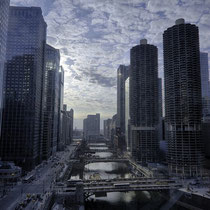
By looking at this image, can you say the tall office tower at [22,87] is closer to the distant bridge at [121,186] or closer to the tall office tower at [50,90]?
the distant bridge at [121,186]

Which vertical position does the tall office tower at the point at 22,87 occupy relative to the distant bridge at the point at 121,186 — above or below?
above

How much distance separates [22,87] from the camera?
376 feet

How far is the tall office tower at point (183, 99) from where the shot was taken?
117069mm

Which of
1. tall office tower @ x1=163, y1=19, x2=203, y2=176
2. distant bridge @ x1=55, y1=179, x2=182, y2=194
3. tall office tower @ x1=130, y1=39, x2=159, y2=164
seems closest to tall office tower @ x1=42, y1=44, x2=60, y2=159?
tall office tower @ x1=130, y1=39, x2=159, y2=164

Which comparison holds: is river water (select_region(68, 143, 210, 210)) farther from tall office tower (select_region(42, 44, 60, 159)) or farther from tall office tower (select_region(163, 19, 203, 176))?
tall office tower (select_region(42, 44, 60, 159))

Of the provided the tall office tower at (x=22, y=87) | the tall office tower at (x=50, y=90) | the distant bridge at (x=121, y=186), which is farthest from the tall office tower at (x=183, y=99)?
the tall office tower at (x=50, y=90)

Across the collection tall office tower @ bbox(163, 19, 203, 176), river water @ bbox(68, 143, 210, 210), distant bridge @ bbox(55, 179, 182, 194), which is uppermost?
tall office tower @ bbox(163, 19, 203, 176)

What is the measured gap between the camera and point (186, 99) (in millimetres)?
124750

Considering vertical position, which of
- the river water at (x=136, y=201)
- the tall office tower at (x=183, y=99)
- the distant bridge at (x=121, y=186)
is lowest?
the river water at (x=136, y=201)

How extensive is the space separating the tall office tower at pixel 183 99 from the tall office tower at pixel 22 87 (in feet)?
298

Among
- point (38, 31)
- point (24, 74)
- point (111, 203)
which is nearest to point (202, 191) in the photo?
point (111, 203)

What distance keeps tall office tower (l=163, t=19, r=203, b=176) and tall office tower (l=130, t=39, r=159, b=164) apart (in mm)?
36273

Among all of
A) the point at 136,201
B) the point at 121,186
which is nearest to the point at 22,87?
the point at 121,186

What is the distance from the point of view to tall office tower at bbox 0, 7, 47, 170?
107438 mm
